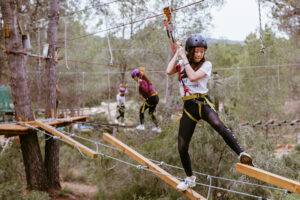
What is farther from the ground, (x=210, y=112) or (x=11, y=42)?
(x=11, y=42)

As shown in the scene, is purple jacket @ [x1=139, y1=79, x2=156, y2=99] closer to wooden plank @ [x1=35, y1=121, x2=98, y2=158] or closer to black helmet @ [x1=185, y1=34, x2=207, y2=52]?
wooden plank @ [x1=35, y1=121, x2=98, y2=158]

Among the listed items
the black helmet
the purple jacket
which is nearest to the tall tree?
the purple jacket

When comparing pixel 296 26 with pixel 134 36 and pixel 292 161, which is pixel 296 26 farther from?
pixel 134 36

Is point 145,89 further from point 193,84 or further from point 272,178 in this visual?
point 272,178

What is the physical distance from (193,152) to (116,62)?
9207mm

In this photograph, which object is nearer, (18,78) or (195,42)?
(195,42)

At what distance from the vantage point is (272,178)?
2.24 metres

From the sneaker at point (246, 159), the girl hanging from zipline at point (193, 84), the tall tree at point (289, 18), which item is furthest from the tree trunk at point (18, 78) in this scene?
the tall tree at point (289, 18)

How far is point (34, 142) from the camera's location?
6602mm

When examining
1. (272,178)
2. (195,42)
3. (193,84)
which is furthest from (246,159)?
(195,42)

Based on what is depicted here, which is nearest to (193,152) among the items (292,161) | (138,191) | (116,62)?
(138,191)

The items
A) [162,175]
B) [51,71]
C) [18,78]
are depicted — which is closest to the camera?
[162,175]

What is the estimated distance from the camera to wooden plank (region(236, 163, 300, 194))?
211 centimetres

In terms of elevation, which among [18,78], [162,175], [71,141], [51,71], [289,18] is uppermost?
[289,18]
